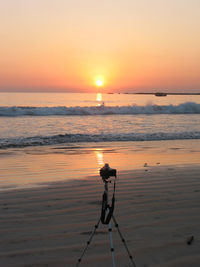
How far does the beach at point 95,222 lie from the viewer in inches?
122

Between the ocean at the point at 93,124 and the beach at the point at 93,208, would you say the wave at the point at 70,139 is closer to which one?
the ocean at the point at 93,124

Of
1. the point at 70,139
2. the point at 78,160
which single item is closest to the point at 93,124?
the point at 70,139

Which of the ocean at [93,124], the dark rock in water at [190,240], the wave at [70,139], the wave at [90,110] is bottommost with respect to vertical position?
the dark rock in water at [190,240]

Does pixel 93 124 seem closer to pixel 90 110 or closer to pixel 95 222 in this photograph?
pixel 90 110

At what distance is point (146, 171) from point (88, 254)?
3.99 meters

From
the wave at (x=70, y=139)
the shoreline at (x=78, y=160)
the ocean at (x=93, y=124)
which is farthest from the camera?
Result: the ocean at (x=93, y=124)

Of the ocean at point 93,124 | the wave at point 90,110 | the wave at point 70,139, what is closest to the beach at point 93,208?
the wave at point 70,139

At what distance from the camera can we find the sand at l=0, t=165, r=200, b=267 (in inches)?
121

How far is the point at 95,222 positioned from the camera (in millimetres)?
3887

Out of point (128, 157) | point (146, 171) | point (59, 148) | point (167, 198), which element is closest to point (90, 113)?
point (59, 148)

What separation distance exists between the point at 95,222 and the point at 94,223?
0.03 metres

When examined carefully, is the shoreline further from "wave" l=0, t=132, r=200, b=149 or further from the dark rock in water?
the dark rock in water

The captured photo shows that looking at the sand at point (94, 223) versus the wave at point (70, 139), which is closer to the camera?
the sand at point (94, 223)

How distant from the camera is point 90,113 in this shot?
1223 inches
